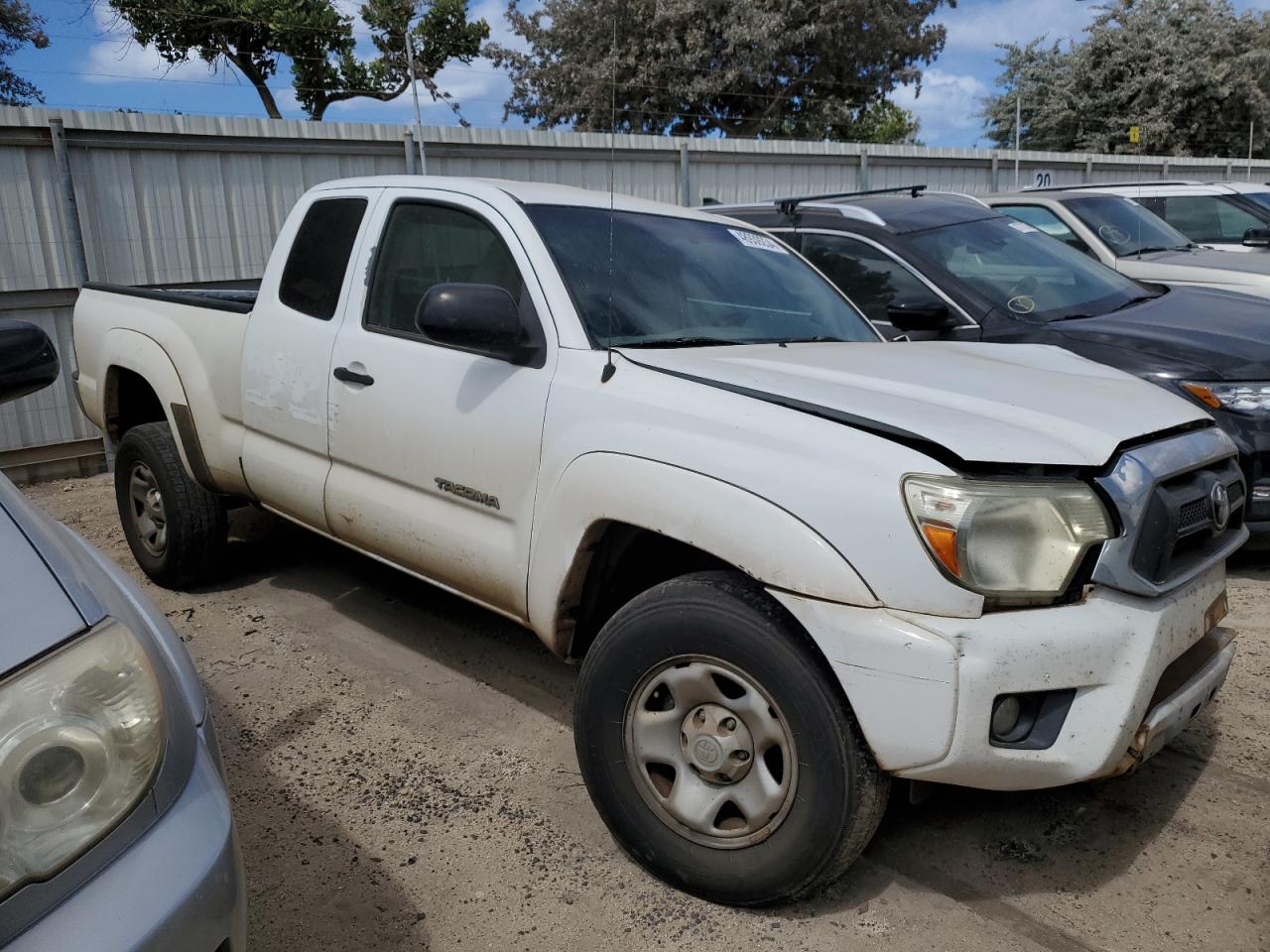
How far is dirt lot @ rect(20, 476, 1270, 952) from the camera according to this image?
248 centimetres

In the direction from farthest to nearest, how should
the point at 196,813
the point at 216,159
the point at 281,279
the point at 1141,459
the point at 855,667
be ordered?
the point at 216,159, the point at 281,279, the point at 1141,459, the point at 855,667, the point at 196,813

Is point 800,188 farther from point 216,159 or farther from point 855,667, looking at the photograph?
point 855,667

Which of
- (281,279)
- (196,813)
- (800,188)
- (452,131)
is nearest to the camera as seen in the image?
(196,813)

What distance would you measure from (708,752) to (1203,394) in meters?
3.46

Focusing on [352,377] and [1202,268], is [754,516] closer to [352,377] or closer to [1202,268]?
[352,377]

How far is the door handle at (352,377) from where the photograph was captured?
3.54 m

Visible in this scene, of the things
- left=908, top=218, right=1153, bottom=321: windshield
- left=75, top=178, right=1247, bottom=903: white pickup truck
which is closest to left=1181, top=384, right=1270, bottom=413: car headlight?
left=908, top=218, right=1153, bottom=321: windshield

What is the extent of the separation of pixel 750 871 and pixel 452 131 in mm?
7876

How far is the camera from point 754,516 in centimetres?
233

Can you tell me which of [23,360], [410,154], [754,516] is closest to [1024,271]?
[754,516]

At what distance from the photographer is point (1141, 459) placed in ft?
7.83

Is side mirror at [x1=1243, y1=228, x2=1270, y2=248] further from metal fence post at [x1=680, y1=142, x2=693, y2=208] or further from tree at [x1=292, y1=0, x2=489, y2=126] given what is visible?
tree at [x1=292, y1=0, x2=489, y2=126]

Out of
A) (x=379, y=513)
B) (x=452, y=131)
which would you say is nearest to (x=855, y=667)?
(x=379, y=513)

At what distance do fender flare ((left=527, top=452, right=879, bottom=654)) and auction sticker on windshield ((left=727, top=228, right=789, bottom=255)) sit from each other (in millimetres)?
1535
